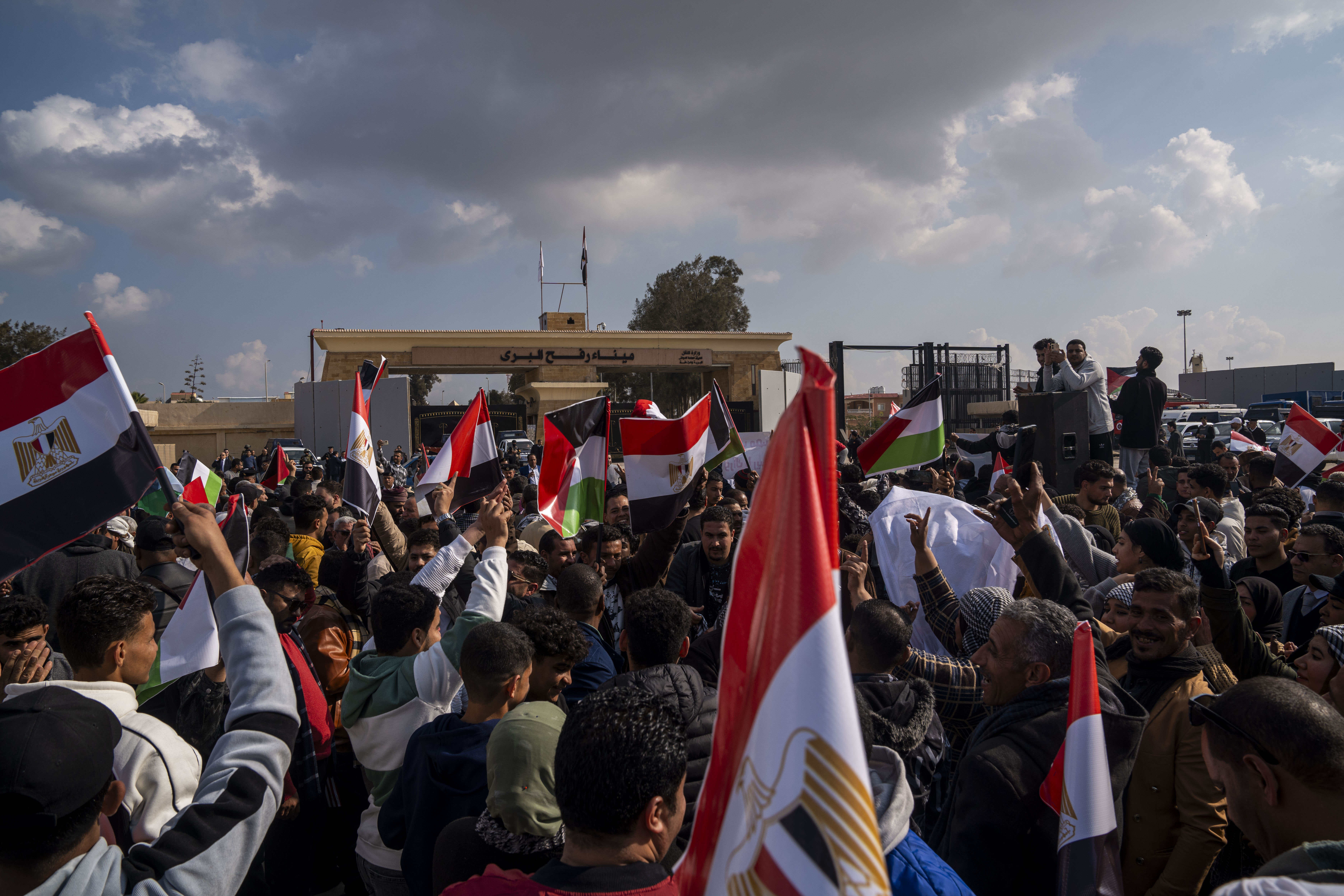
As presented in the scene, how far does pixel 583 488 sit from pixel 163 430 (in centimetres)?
3741

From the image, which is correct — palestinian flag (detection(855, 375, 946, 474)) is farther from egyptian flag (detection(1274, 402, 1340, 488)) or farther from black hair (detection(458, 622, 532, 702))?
black hair (detection(458, 622, 532, 702))

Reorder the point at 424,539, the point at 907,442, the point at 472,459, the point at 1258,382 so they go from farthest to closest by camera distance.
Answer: the point at 1258,382 → the point at 907,442 → the point at 472,459 → the point at 424,539

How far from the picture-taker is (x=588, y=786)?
1798mm

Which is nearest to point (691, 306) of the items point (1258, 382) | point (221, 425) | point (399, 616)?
point (221, 425)

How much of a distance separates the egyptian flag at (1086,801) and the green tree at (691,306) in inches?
1759

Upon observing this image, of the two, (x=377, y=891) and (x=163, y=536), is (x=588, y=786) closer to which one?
(x=377, y=891)

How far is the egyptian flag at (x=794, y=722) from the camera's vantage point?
1278 mm

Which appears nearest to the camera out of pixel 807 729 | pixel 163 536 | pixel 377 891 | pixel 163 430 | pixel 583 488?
pixel 807 729

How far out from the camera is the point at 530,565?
523cm

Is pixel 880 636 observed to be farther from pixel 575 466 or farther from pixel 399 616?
pixel 575 466

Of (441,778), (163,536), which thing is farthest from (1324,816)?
(163,536)

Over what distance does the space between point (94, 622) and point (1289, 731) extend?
3.39 meters

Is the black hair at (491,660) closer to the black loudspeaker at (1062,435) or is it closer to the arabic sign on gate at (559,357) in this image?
the black loudspeaker at (1062,435)

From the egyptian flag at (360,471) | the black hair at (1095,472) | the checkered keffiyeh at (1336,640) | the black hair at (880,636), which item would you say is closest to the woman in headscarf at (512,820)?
the black hair at (880,636)
